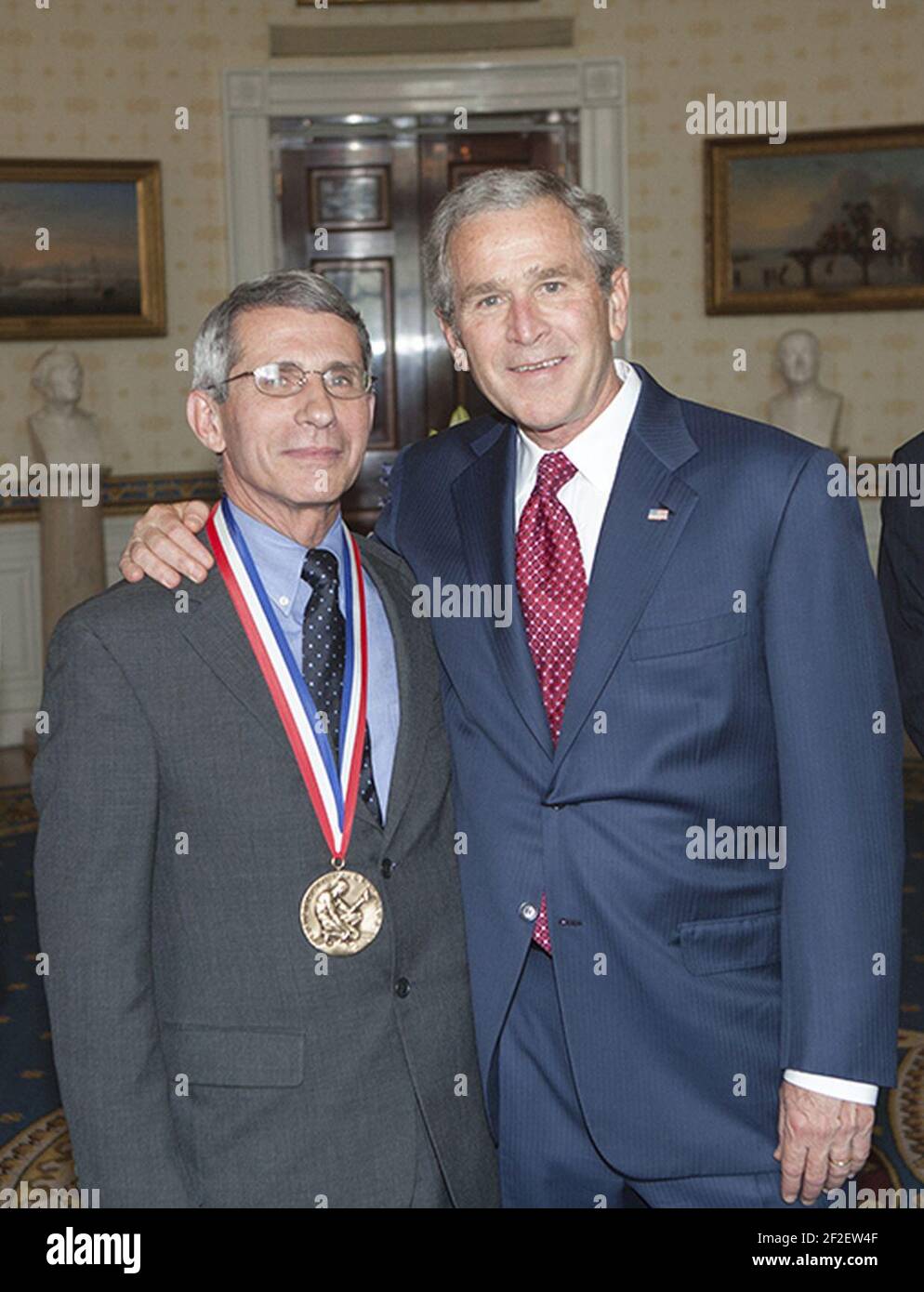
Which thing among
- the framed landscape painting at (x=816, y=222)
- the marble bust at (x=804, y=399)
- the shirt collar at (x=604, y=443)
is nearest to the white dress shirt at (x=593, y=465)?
the shirt collar at (x=604, y=443)

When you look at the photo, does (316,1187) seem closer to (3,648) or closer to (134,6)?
(3,648)

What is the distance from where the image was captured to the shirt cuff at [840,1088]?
7.36ft

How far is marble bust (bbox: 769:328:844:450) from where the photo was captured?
9320 mm

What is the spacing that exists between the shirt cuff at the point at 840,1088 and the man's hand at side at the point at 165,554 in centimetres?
A: 111

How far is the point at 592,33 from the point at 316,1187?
29.7ft

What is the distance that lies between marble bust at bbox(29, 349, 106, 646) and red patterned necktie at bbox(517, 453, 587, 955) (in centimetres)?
679

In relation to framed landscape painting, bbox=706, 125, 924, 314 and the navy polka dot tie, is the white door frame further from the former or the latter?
the navy polka dot tie

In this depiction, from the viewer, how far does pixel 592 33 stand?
9961mm

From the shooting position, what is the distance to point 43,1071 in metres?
4.96

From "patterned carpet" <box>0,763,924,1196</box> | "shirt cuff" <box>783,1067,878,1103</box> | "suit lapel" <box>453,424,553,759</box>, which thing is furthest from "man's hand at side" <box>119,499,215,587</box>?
"patterned carpet" <box>0,763,924,1196</box>

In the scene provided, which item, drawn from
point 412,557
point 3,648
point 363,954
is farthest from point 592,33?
point 363,954

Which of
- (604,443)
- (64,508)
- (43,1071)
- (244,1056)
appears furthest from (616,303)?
(64,508)

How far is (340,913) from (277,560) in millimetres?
526

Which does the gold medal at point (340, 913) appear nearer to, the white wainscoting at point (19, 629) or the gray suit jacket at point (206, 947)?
the gray suit jacket at point (206, 947)
